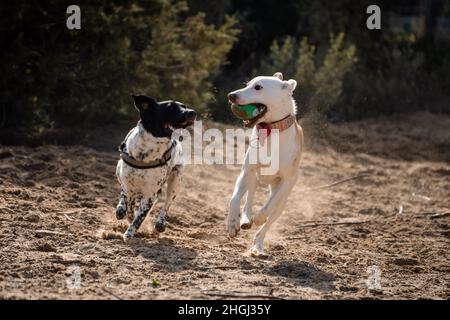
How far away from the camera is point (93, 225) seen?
846 cm

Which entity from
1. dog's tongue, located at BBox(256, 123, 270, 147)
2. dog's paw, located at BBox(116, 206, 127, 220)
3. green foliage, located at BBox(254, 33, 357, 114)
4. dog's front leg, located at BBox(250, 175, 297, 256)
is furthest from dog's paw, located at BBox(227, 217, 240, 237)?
green foliage, located at BBox(254, 33, 357, 114)

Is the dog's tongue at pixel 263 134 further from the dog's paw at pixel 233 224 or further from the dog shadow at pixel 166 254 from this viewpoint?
the dog shadow at pixel 166 254

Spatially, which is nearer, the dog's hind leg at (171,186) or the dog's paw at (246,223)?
the dog's paw at (246,223)

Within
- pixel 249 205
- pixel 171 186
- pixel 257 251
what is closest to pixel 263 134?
pixel 249 205

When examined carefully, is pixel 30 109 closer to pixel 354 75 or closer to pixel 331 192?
pixel 331 192

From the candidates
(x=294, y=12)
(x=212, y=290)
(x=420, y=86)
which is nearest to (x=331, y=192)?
(x=212, y=290)

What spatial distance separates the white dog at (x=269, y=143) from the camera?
7926mm

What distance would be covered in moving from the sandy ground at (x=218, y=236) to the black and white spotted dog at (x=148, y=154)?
0.29 m

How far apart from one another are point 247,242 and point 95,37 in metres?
5.81

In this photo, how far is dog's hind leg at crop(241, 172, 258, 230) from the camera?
→ 25.7 ft

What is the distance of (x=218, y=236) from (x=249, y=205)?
952 mm

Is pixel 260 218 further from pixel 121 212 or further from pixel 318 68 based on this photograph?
A: pixel 318 68

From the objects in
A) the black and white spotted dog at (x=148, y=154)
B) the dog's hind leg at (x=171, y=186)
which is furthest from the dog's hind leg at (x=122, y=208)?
the dog's hind leg at (x=171, y=186)

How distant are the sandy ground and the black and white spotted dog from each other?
29cm
